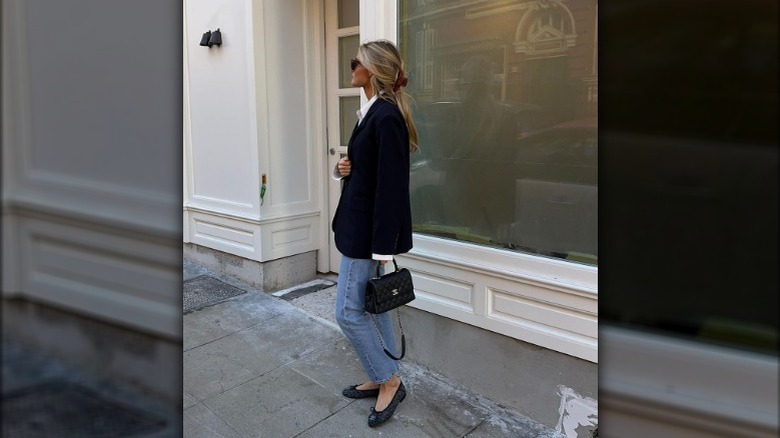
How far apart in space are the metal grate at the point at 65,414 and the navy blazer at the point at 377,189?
1.58 metres

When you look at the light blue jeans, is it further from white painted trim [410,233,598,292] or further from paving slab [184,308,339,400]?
paving slab [184,308,339,400]

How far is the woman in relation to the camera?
90.5 inches

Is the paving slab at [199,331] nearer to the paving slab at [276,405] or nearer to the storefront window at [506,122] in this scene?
the paving slab at [276,405]

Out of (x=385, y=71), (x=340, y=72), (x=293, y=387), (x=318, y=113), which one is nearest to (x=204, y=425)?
(x=293, y=387)

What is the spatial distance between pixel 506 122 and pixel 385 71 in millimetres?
728

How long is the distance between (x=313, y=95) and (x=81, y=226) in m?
3.73

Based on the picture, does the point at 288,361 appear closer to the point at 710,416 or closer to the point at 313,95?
the point at 313,95

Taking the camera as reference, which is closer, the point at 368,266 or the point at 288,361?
the point at 368,266

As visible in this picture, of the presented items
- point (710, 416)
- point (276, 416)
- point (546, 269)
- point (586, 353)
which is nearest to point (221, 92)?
point (276, 416)

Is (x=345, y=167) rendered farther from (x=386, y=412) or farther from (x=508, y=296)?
(x=386, y=412)

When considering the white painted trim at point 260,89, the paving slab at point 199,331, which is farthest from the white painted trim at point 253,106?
the paving slab at point 199,331

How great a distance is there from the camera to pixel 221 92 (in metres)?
4.25

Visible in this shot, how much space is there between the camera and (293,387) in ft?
9.40

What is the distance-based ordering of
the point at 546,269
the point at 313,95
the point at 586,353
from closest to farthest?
the point at 586,353
the point at 546,269
the point at 313,95
